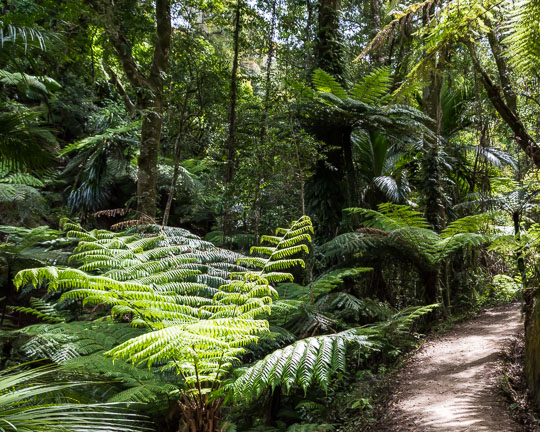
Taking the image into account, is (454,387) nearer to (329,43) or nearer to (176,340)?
(176,340)

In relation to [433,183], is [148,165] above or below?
above

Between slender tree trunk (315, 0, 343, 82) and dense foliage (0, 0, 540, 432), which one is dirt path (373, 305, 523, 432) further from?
slender tree trunk (315, 0, 343, 82)

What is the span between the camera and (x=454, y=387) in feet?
8.76

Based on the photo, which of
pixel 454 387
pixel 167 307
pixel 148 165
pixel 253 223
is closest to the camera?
pixel 167 307

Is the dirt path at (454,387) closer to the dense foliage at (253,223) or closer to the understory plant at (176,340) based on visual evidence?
the dense foliage at (253,223)

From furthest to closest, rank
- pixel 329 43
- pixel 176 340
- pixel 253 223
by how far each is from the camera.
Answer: pixel 253 223 < pixel 329 43 < pixel 176 340

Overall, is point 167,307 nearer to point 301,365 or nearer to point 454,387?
point 301,365

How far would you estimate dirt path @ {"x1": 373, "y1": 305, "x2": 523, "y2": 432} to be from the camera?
7.19ft

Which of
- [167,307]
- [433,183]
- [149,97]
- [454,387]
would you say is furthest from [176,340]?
[433,183]

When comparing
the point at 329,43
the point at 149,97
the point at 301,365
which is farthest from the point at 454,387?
the point at 329,43

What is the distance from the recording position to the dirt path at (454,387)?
219 centimetres

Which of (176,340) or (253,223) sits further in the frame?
(253,223)

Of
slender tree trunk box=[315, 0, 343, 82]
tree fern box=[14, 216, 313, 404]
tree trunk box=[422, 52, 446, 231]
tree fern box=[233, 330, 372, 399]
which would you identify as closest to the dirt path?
tree fern box=[233, 330, 372, 399]

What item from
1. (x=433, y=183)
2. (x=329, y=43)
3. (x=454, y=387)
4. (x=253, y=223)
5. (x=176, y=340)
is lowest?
(x=454, y=387)
